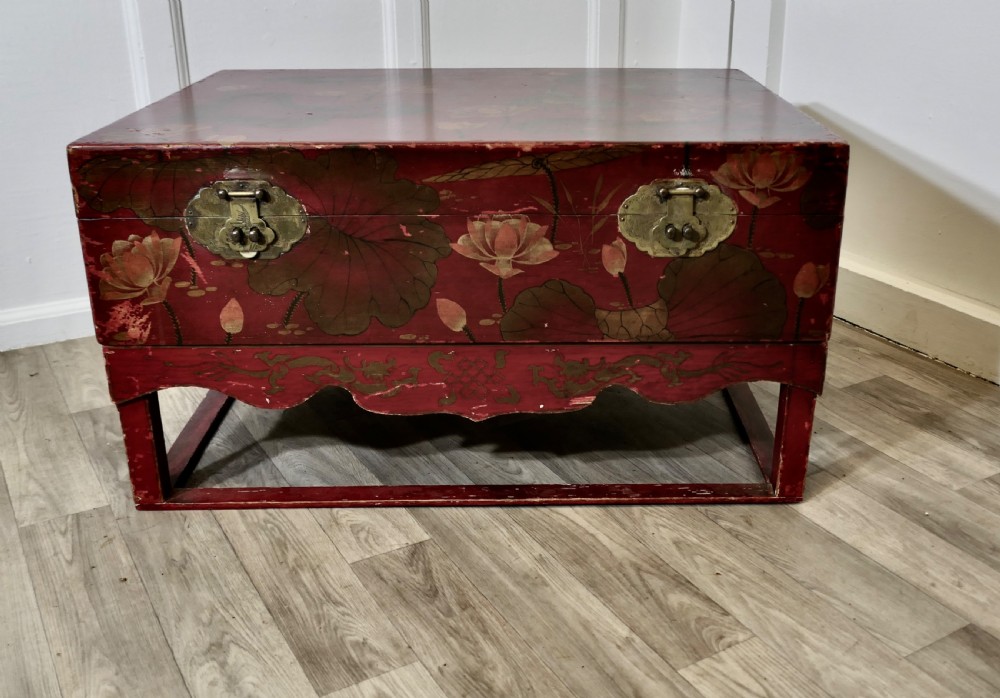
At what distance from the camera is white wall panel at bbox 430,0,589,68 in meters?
2.11

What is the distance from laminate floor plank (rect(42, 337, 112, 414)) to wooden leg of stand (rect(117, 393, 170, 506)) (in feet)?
1.15

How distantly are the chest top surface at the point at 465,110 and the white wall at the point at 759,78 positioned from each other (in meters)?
0.32

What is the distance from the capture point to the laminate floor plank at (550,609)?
1051 mm

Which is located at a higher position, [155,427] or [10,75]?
[10,75]

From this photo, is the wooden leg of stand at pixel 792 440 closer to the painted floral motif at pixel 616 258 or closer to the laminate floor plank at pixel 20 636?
the painted floral motif at pixel 616 258

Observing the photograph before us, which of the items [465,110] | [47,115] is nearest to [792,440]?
[465,110]

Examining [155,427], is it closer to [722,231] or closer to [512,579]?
[512,579]

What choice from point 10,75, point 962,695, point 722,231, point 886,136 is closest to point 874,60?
point 886,136

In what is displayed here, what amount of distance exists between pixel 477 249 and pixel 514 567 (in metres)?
0.41

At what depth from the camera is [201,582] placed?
4.02 feet

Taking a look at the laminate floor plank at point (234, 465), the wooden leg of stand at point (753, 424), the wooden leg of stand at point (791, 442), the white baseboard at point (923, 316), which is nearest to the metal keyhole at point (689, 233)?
the wooden leg of stand at point (791, 442)

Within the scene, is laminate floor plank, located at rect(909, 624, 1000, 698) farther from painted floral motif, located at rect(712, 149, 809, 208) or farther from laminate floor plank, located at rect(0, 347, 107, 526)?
laminate floor plank, located at rect(0, 347, 107, 526)

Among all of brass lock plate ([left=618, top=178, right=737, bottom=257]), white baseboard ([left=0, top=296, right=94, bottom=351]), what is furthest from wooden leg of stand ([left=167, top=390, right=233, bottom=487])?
brass lock plate ([left=618, top=178, right=737, bottom=257])

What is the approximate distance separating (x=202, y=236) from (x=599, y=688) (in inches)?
28.5
